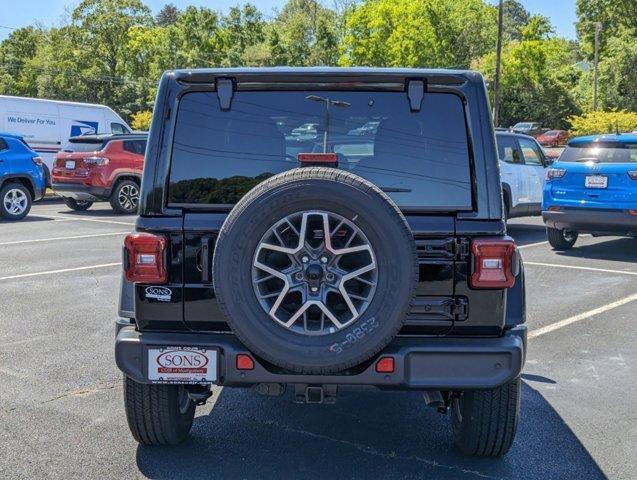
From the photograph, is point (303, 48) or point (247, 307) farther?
point (303, 48)

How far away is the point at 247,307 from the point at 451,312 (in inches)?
36.0

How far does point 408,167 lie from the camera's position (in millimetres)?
3578

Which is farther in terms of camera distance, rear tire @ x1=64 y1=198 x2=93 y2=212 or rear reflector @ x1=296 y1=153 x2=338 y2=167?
rear tire @ x1=64 y1=198 x2=93 y2=212

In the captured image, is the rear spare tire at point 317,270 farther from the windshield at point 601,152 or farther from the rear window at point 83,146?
the rear window at point 83,146

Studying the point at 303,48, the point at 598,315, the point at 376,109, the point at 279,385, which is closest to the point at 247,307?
the point at 279,385

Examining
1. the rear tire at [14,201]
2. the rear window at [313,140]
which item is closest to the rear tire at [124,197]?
the rear tire at [14,201]

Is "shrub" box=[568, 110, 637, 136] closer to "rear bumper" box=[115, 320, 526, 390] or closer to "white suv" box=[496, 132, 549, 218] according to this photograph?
"white suv" box=[496, 132, 549, 218]

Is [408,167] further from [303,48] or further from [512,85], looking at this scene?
[303,48]

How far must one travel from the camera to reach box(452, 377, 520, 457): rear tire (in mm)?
3701

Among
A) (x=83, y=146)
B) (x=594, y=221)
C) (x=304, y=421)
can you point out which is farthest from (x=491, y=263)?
(x=83, y=146)

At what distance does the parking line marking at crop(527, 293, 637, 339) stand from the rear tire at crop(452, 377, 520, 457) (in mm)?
2804

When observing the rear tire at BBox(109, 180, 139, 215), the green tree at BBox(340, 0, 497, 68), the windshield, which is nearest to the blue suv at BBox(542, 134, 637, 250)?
the windshield

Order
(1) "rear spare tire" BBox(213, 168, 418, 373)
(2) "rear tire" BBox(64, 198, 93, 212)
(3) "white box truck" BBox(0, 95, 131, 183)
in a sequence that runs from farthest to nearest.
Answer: (3) "white box truck" BBox(0, 95, 131, 183)
(2) "rear tire" BBox(64, 198, 93, 212)
(1) "rear spare tire" BBox(213, 168, 418, 373)

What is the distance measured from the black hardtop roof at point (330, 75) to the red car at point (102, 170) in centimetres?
1348
